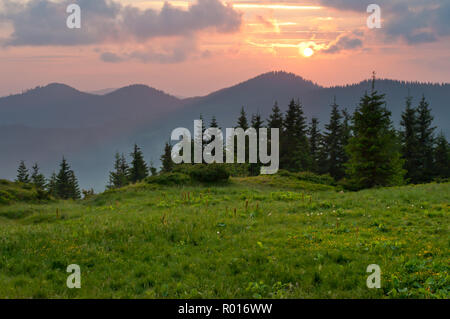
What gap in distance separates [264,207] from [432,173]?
54761mm

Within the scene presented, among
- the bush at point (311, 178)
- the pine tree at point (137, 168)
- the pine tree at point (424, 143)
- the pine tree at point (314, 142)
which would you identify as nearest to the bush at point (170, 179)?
the bush at point (311, 178)

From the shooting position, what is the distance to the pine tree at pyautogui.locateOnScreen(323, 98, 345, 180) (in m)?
67.9

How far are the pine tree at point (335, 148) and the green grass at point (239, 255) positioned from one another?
175 feet

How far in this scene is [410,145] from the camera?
207ft

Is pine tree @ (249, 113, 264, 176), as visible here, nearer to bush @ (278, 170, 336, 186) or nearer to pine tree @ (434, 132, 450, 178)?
bush @ (278, 170, 336, 186)

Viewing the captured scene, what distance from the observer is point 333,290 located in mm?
7668

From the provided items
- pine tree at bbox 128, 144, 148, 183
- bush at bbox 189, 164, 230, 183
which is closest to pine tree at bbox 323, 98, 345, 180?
pine tree at bbox 128, 144, 148, 183

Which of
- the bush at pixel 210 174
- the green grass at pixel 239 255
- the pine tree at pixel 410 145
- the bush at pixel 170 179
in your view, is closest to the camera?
the green grass at pixel 239 255

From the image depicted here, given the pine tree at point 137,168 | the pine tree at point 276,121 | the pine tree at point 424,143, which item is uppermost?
the pine tree at point 276,121

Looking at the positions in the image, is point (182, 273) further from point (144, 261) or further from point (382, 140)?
point (382, 140)

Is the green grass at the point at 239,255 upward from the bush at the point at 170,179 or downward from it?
downward

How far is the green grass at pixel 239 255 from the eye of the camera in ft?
25.2

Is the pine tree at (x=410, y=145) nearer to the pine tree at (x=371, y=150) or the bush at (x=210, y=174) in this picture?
the pine tree at (x=371, y=150)

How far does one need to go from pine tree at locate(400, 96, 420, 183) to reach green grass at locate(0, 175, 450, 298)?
5111 centimetres
